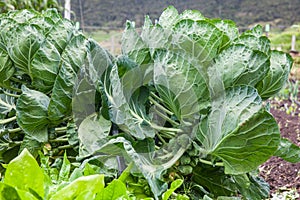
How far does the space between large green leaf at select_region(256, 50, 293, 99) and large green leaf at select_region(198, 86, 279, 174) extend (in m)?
0.15

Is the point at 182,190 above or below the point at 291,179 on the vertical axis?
above

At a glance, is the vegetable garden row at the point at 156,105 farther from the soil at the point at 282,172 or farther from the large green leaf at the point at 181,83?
the soil at the point at 282,172

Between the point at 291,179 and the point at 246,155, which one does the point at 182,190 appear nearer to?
the point at 246,155

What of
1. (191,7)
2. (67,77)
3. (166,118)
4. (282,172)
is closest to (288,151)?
(166,118)

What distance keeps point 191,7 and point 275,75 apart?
1.38m

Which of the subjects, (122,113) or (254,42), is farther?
(254,42)

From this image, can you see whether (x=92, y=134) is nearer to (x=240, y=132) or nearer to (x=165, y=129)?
(x=165, y=129)

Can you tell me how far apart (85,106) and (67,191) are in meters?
0.30

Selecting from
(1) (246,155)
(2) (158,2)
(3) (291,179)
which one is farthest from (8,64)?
(3) (291,179)

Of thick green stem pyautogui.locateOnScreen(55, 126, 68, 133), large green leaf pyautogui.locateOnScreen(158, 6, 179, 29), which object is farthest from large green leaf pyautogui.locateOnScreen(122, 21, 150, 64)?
thick green stem pyautogui.locateOnScreen(55, 126, 68, 133)

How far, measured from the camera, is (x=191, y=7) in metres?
2.18

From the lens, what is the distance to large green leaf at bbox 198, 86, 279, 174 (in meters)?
0.70

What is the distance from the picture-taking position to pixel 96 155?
789mm

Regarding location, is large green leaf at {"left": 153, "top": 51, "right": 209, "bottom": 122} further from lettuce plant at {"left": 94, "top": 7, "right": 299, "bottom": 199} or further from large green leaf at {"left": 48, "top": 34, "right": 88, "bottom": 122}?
large green leaf at {"left": 48, "top": 34, "right": 88, "bottom": 122}
